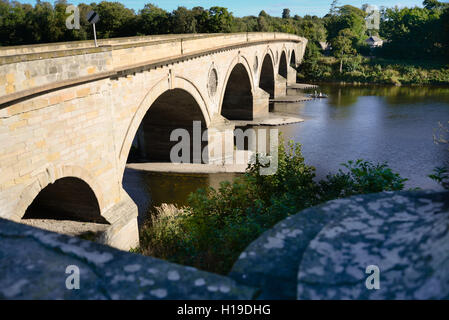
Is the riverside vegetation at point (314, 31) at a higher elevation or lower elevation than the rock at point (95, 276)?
higher

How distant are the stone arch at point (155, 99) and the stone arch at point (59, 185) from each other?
157 cm

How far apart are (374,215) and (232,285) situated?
6.01 feet

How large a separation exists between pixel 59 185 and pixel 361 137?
19.9 metres

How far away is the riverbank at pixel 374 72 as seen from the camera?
4881 centimetres

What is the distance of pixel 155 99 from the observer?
15375 mm

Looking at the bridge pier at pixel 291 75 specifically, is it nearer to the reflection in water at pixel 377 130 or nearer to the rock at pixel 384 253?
the reflection in water at pixel 377 130

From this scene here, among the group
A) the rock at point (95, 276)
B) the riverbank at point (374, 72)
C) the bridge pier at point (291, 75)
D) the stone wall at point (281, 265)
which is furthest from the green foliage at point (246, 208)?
the riverbank at point (374, 72)

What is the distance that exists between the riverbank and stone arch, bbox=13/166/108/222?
149 feet

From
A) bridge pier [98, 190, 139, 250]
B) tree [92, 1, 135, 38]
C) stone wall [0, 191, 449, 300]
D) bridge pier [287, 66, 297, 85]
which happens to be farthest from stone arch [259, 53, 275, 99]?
stone wall [0, 191, 449, 300]

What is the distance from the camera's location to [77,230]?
10.4 meters

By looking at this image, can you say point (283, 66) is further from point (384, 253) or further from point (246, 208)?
point (384, 253)

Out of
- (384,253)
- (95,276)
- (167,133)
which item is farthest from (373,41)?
(95,276)

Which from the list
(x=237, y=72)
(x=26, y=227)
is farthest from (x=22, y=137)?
(x=237, y=72)

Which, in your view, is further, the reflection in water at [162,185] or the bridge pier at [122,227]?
the reflection in water at [162,185]
